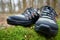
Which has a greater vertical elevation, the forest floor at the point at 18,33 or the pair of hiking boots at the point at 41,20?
the pair of hiking boots at the point at 41,20

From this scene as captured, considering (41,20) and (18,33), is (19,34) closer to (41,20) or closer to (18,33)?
(18,33)

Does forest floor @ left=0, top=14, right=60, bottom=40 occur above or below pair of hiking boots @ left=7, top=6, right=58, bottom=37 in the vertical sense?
below

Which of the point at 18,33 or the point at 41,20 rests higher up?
the point at 41,20

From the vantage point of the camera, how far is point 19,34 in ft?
6.30

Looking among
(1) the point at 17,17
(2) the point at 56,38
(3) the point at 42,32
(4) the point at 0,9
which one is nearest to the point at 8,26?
(1) the point at 17,17

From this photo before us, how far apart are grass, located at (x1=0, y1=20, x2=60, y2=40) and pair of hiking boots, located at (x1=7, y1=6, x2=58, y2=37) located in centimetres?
7

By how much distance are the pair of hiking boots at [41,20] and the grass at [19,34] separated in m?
0.07

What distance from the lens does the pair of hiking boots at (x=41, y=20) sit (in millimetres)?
1860

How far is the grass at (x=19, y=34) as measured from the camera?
6.14 feet

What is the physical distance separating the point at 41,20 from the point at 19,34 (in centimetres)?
32

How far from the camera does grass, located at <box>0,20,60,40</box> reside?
187 cm

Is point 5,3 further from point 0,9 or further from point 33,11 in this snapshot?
point 33,11

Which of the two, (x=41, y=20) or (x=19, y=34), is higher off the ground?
(x=41, y=20)

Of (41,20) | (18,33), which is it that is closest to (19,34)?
(18,33)
